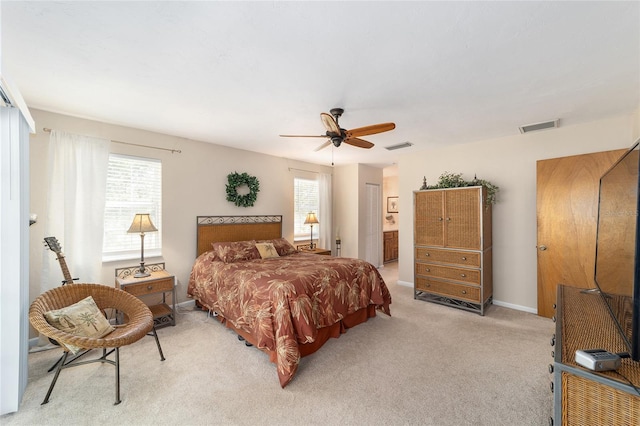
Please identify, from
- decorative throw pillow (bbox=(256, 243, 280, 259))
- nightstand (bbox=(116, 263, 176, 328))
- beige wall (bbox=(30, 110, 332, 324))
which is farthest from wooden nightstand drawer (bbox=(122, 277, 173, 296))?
decorative throw pillow (bbox=(256, 243, 280, 259))

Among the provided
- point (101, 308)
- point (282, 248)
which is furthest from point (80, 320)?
point (282, 248)

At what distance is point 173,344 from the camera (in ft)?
9.68

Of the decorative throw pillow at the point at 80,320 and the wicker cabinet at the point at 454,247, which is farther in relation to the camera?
A: the wicker cabinet at the point at 454,247

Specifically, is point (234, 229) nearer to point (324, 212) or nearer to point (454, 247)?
point (324, 212)

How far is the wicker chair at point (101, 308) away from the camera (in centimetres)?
195

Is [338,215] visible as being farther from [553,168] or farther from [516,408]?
[516,408]

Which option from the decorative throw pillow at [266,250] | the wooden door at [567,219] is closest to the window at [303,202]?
the decorative throw pillow at [266,250]

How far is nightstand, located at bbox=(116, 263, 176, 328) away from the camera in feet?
10.4

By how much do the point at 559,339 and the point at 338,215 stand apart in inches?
202

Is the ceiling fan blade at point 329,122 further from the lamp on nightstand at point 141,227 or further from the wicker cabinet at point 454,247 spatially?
the lamp on nightstand at point 141,227

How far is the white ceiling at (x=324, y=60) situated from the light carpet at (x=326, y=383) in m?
2.58

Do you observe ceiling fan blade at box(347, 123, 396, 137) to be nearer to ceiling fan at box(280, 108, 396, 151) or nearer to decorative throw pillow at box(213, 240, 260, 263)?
ceiling fan at box(280, 108, 396, 151)

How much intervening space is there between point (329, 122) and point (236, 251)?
2.39 metres

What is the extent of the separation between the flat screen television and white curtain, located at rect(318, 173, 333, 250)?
15.1ft
